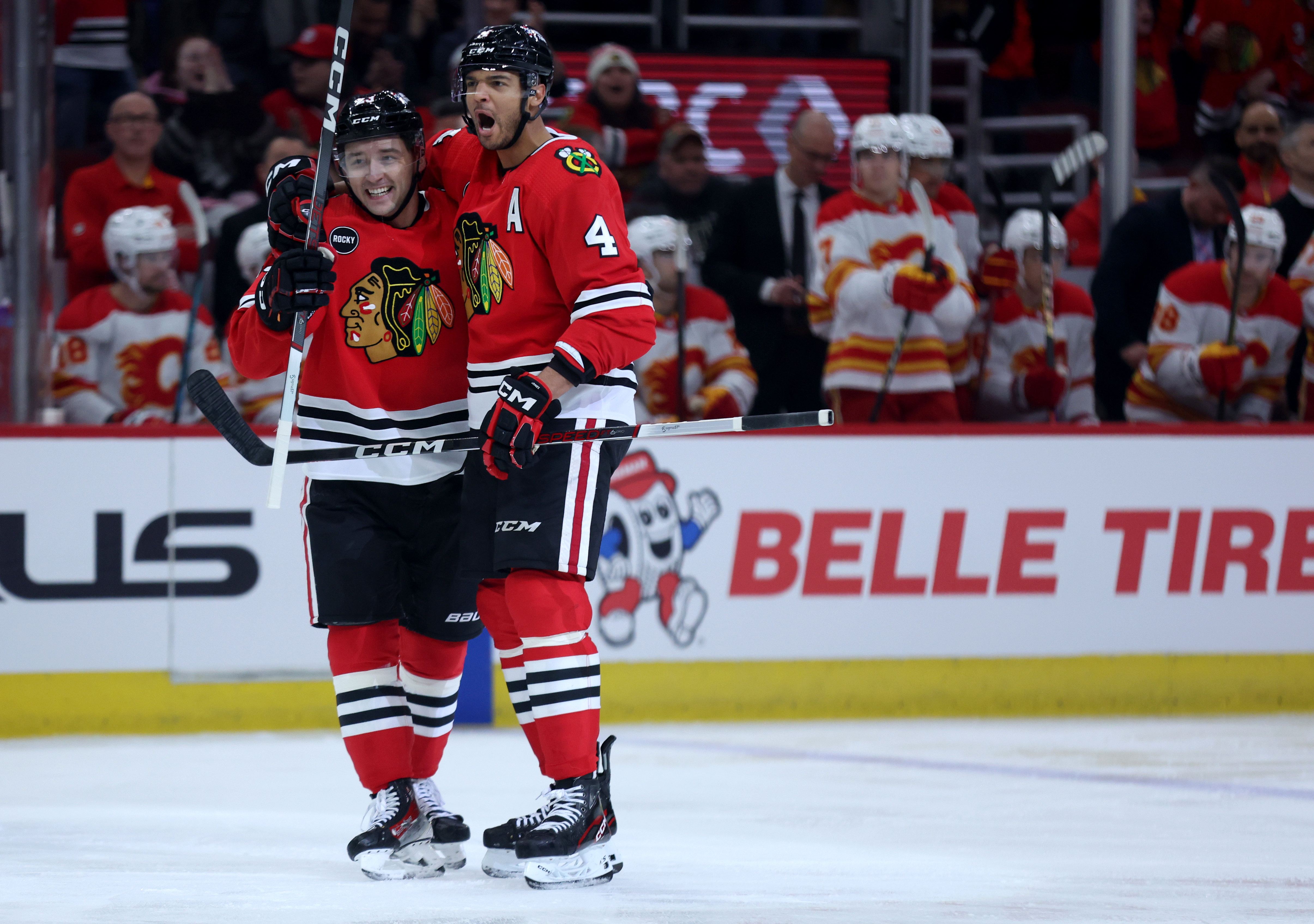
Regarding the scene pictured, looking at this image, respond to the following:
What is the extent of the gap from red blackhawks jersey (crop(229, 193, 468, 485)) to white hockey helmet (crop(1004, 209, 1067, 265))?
3.13 m

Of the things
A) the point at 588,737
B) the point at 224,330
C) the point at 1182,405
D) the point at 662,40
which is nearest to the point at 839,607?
the point at 1182,405

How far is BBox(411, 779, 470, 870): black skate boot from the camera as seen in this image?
3.05 m

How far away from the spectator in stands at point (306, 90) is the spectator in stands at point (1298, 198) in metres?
3.24

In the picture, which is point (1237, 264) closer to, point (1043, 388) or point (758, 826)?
point (1043, 388)

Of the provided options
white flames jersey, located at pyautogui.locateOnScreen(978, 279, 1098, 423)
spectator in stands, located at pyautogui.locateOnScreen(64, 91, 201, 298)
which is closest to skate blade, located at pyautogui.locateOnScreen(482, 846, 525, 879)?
spectator in stands, located at pyautogui.locateOnScreen(64, 91, 201, 298)

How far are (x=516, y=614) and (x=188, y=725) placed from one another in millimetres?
2328

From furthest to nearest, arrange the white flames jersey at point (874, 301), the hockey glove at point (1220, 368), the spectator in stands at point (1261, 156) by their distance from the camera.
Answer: the spectator in stands at point (1261, 156), the hockey glove at point (1220, 368), the white flames jersey at point (874, 301)

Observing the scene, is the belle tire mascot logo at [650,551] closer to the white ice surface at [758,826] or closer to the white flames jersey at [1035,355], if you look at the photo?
the white ice surface at [758,826]

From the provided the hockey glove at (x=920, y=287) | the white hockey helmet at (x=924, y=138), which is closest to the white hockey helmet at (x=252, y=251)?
the hockey glove at (x=920, y=287)


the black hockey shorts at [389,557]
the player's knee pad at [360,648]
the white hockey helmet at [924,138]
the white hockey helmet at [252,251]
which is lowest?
the player's knee pad at [360,648]

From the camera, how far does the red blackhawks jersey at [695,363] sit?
5453mm

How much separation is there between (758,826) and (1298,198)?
3.46 meters

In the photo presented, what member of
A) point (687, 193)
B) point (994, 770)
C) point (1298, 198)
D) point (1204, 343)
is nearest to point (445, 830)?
point (994, 770)

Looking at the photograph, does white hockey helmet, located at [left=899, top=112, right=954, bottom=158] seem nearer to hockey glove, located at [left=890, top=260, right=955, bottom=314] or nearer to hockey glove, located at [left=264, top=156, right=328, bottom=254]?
hockey glove, located at [left=890, top=260, right=955, bottom=314]
